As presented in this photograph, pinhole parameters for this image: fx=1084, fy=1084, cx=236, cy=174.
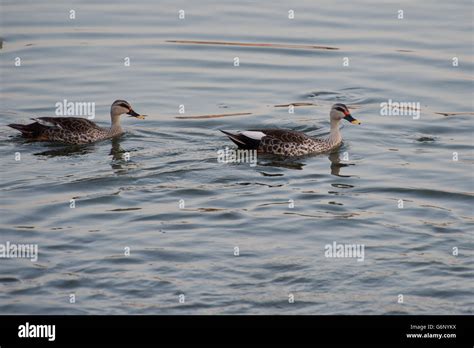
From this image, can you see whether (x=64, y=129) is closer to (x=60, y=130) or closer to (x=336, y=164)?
(x=60, y=130)

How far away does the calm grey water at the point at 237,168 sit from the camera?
521 inches

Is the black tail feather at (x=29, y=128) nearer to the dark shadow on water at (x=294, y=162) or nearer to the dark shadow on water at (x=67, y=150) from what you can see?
the dark shadow on water at (x=67, y=150)

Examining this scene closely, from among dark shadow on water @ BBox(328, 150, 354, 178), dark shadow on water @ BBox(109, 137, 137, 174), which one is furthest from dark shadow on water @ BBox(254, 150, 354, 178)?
dark shadow on water @ BBox(109, 137, 137, 174)

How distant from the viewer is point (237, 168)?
59.7 ft

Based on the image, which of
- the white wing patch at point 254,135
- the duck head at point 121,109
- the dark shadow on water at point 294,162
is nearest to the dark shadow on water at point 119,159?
the duck head at point 121,109

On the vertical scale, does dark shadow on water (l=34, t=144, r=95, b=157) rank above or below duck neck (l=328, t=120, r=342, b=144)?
below

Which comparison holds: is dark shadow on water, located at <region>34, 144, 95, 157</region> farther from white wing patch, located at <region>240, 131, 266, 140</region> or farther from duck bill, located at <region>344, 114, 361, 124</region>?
duck bill, located at <region>344, 114, 361, 124</region>

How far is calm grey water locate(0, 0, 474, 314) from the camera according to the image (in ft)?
43.4

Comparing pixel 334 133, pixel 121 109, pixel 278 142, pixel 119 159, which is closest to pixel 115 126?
pixel 121 109

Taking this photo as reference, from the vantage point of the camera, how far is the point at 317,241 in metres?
14.9
